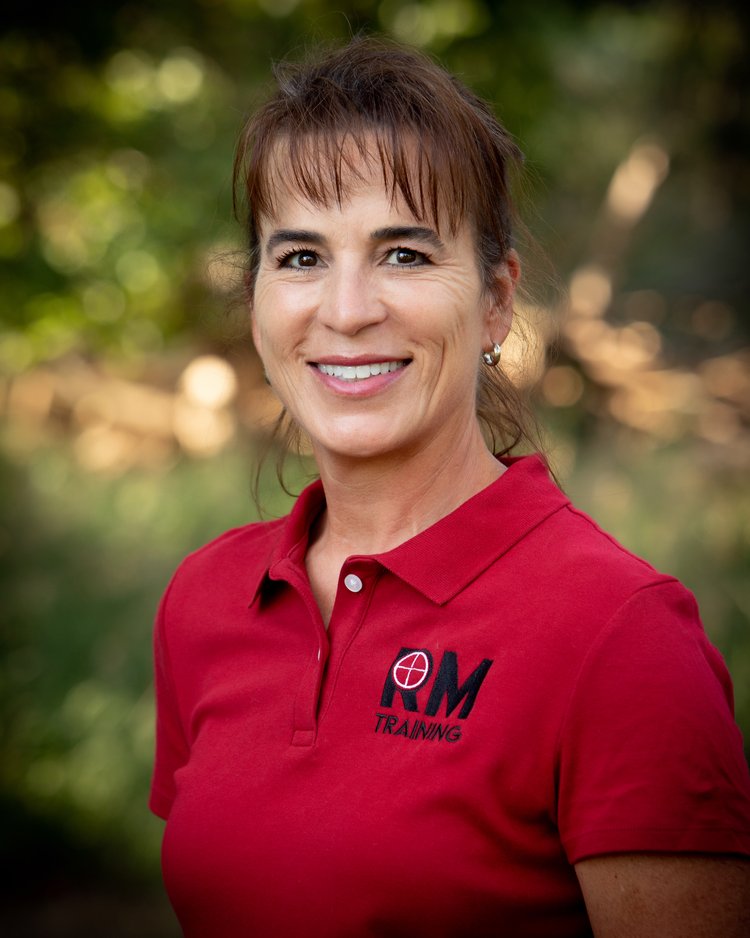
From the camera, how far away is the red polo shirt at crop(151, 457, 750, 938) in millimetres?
1333

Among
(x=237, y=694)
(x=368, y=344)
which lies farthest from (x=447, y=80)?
(x=237, y=694)

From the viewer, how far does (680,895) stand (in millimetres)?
1300

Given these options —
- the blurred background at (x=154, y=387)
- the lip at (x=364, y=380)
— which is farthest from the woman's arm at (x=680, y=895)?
the blurred background at (x=154, y=387)

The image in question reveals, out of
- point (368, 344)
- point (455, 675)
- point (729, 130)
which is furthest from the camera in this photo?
point (729, 130)

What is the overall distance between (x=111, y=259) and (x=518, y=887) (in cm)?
412

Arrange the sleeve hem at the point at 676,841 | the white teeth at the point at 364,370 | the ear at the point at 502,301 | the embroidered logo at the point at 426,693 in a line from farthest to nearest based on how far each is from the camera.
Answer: the ear at the point at 502,301
the white teeth at the point at 364,370
the embroidered logo at the point at 426,693
the sleeve hem at the point at 676,841

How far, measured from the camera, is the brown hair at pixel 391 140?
5.43ft

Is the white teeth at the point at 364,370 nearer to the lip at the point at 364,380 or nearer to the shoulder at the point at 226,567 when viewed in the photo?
the lip at the point at 364,380

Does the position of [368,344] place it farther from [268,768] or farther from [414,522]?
[268,768]

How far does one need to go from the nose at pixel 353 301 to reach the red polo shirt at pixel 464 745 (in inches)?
13.4

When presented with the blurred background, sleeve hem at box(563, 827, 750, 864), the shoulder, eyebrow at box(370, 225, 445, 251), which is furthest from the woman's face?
the blurred background

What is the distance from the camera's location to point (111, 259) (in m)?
4.94

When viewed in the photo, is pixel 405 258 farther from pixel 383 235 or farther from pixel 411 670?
pixel 411 670

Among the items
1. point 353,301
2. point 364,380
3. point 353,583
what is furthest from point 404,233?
point 353,583
